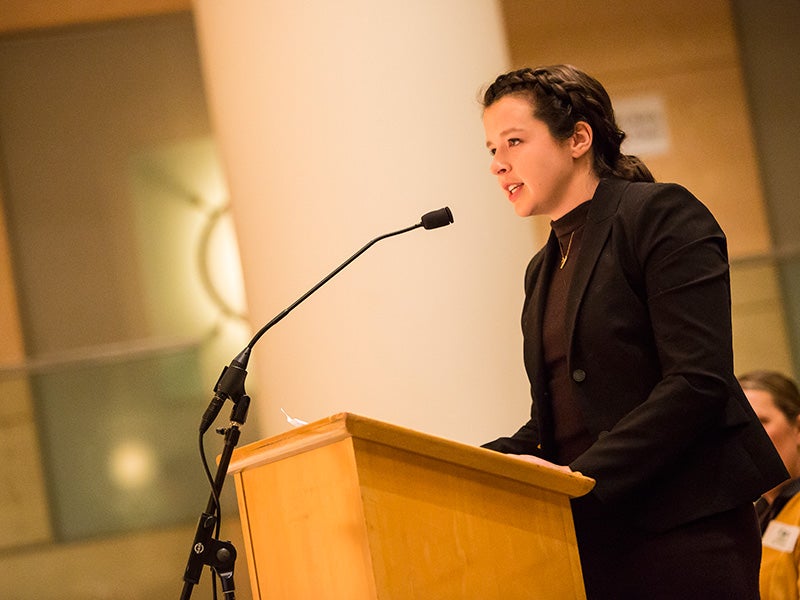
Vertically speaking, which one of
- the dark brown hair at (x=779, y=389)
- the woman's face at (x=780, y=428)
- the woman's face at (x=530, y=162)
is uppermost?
the woman's face at (x=530, y=162)

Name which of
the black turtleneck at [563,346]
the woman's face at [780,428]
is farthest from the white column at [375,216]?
the black turtleneck at [563,346]

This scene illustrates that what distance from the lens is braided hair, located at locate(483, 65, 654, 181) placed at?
2.24 m

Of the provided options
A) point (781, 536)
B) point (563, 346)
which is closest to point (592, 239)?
point (563, 346)

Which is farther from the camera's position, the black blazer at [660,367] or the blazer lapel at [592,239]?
the blazer lapel at [592,239]

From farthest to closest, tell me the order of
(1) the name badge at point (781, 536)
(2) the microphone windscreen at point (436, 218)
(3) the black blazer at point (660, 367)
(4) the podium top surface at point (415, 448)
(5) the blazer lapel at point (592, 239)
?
(1) the name badge at point (781, 536), (2) the microphone windscreen at point (436, 218), (5) the blazer lapel at point (592, 239), (3) the black blazer at point (660, 367), (4) the podium top surface at point (415, 448)

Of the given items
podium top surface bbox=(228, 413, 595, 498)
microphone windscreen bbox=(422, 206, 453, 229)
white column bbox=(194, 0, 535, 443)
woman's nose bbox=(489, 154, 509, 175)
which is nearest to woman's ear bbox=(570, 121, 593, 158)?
woman's nose bbox=(489, 154, 509, 175)

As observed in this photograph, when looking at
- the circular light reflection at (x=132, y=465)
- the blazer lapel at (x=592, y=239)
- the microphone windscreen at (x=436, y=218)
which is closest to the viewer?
the blazer lapel at (x=592, y=239)

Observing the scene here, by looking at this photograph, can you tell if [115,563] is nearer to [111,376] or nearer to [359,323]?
[111,376]

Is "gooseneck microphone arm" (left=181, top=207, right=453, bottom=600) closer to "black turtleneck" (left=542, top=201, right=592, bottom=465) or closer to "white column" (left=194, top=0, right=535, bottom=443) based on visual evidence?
"black turtleneck" (left=542, top=201, right=592, bottom=465)

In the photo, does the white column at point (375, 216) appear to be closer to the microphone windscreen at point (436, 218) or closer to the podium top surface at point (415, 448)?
the microphone windscreen at point (436, 218)

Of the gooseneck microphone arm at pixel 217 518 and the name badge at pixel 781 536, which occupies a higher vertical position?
the gooseneck microphone arm at pixel 217 518

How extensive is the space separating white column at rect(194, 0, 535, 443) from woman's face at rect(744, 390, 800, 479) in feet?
2.41

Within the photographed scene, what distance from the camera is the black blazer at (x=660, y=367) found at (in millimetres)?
1886

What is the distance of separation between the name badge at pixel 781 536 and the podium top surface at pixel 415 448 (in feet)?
5.79
